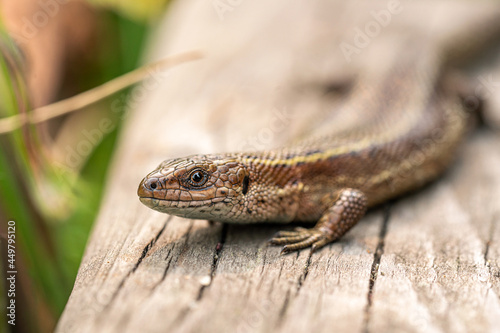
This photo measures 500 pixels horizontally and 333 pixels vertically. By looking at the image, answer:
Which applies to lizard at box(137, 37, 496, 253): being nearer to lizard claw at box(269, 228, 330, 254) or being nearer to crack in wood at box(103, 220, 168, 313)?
lizard claw at box(269, 228, 330, 254)

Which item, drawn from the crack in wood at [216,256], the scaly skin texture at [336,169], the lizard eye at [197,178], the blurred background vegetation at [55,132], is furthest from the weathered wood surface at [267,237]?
the blurred background vegetation at [55,132]

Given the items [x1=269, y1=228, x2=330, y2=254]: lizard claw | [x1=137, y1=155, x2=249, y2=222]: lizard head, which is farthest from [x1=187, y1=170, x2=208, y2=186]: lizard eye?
[x1=269, y1=228, x2=330, y2=254]: lizard claw

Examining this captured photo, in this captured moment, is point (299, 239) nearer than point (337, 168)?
Yes

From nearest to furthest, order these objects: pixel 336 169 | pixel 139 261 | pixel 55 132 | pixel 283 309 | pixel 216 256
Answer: pixel 283 309 → pixel 139 261 → pixel 216 256 → pixel 336 169 → pixel 55 132

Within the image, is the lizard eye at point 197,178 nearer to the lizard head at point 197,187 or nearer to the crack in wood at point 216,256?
the lizard head at point 197,187

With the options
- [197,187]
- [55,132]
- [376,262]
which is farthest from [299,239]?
[55,132]

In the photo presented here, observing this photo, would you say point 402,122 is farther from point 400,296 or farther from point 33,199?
point 33,199

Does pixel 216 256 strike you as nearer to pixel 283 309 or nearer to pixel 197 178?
pixel 197 178
